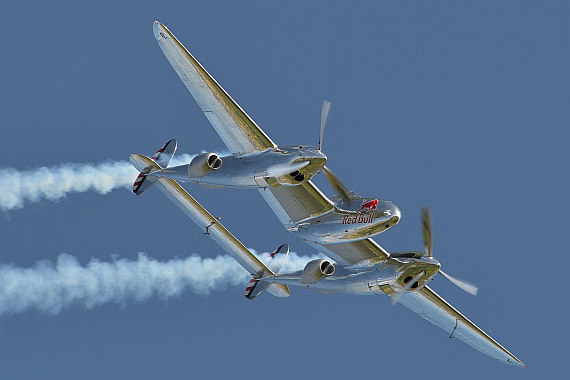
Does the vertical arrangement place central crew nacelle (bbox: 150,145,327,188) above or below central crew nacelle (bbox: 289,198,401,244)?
above

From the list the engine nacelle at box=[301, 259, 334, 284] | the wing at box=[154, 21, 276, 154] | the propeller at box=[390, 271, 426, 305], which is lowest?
the propeller at box=[390, 271, 426, 305]

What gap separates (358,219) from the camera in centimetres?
6275

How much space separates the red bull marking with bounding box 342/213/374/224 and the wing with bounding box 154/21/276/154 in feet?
17.7

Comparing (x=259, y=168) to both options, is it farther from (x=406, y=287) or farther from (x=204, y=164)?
(x=406, y=287)

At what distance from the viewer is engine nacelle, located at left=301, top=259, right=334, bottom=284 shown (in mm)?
64062

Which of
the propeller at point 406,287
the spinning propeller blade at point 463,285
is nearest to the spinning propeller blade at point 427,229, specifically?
the propeller at point 406,287

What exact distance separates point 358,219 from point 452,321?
10320 millimetres

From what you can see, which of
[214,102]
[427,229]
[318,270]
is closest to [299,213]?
[318,270]

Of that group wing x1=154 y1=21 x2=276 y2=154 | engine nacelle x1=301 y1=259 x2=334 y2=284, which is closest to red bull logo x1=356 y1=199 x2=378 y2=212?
engine nacelle x1=301 y1=259 x2=334 y2=284

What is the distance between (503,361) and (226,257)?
16.1 m

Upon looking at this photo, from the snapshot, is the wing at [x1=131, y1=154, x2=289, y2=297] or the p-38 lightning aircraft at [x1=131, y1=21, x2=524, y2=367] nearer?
the p-38 lightning aircraft at [x1=131, y1=21, x2=524, y2=367]

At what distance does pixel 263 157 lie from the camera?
60656 mm

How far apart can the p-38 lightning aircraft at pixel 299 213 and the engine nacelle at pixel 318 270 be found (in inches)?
1.9

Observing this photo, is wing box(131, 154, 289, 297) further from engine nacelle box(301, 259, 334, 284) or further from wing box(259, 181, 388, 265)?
engine nacelle box(301, 259, 334, 284)
